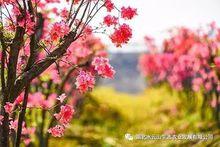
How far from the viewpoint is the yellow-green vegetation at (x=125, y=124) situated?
2173 centimetres

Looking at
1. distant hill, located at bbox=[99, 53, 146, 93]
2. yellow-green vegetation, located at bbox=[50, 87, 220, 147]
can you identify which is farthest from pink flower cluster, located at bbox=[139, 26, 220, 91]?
distant hill, located at bbox=[99, 53, 146, 93]

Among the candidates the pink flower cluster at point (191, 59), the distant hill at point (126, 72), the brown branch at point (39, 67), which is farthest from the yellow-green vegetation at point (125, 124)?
the distant hill at point (126, 72)

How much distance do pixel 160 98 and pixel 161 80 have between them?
37.5 feet

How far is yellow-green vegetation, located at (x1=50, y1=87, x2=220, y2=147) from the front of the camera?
856 inches

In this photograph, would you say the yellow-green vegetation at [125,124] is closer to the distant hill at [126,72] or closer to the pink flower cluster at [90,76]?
the pink flower cluster at [90,76]

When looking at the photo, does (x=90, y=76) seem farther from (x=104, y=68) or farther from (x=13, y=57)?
(x=13, y=57)

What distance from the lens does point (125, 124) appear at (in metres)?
31.9

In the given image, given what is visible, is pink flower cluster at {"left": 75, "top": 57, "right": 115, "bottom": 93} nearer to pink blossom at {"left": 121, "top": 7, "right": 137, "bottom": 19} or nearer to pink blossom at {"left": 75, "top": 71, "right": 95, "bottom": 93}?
pink blossom at {"left": 75, "top": 71, "right": 95, "bottom": 93}

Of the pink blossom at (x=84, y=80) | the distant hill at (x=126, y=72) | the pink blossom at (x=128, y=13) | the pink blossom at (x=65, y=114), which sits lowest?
the pink blossom at (x=65, y=114)

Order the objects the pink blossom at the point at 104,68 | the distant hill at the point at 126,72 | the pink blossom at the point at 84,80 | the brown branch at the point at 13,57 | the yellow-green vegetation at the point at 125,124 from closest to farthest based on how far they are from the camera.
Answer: the brown branch at the point at 13,57 < the pink blossom at the point at 84,80 < the pink blossom at the point at 104,68 < the yellow-green vegetation at the point at 125,124 < the distant hill at the point at 126,72

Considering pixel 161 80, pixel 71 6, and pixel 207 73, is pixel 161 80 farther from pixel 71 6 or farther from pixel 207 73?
A: pixel 71 6

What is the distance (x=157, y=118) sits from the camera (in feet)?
103

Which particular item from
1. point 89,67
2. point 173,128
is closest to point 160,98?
point 173,128

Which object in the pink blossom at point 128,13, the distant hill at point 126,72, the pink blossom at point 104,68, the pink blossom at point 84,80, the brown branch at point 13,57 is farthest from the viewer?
the distant hill at point 126,72
